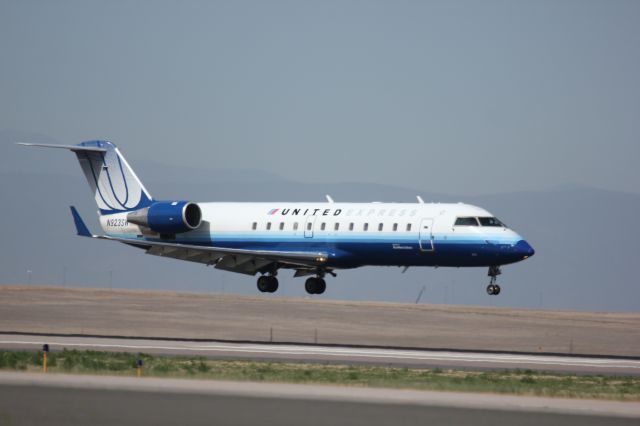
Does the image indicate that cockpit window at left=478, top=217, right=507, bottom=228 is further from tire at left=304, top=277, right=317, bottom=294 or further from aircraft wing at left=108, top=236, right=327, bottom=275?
tire at left=304, top=277, right=317, bottom=294

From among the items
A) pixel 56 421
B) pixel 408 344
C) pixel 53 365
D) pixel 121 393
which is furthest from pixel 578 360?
pixel 56 421

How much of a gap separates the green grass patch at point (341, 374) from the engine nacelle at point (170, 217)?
22.4 metres

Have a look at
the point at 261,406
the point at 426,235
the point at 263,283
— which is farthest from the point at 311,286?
the point at 261,406

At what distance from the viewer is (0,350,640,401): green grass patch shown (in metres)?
28.8

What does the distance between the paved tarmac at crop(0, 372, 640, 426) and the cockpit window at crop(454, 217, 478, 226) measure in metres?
24.4

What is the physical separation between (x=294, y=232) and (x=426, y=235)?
7395 mm

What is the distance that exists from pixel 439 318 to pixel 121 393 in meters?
33.0

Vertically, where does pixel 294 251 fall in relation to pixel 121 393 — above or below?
above

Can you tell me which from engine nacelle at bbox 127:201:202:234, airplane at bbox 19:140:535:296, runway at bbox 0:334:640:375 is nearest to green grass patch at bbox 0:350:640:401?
runway at bbox 0:334:640:375

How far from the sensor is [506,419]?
21.6m

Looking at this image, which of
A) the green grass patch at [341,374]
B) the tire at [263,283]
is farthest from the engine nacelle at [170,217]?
the green grass patch at [341,374]

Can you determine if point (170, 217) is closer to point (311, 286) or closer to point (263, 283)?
point (263, 283)

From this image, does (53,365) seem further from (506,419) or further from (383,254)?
(383,254)

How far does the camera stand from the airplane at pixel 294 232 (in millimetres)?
50469
